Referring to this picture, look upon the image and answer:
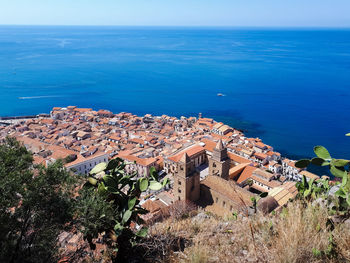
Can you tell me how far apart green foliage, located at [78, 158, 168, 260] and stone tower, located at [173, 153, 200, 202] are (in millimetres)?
10144

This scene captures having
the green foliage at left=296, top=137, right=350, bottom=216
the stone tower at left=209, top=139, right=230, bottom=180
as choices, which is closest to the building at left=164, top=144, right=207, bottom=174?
the stone tower at left=209, top=139, right=230, bottom=180

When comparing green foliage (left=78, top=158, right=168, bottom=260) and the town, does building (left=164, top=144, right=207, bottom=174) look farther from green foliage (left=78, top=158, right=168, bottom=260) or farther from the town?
green foliage (left=78, top=158, right=168, bottom=260)

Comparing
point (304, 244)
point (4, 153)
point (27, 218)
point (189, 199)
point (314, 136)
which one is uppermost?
point (4, 153)

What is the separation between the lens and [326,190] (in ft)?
16.9

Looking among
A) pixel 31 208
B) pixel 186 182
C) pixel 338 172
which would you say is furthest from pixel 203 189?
pixel 338 172

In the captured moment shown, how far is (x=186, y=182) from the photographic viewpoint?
1535 cm

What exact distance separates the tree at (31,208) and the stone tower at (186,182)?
11.0 metres

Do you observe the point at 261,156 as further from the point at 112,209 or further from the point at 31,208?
the point at 31,208

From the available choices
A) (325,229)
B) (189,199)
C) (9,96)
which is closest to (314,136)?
(189,199)

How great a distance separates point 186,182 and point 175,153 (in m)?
12.0

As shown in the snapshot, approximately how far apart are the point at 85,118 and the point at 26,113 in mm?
14167

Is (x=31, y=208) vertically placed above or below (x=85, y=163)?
above

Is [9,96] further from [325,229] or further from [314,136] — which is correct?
[325,229]

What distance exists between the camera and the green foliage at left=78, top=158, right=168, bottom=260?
14.6 feet
